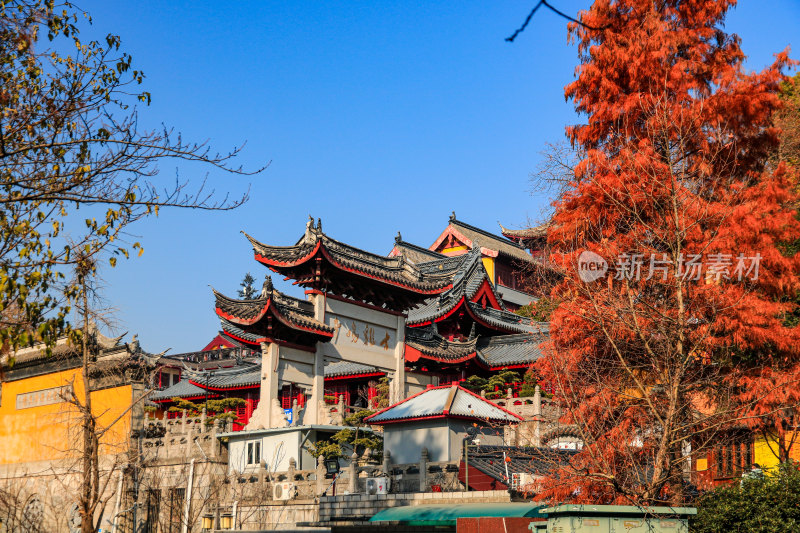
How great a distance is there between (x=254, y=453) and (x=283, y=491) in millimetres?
3324

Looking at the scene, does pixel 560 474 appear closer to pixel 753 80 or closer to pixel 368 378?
pixel 753 80

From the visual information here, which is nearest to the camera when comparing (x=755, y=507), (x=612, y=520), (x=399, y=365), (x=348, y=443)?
(x=612, y=520)

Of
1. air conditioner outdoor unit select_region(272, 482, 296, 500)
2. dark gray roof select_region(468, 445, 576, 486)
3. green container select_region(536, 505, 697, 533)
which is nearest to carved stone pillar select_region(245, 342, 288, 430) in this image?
air conditioner outdoor unit select_region(272, 482, 296, 500)

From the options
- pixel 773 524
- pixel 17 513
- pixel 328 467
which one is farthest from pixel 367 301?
pixel 773 524

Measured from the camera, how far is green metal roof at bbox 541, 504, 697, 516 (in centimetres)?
852

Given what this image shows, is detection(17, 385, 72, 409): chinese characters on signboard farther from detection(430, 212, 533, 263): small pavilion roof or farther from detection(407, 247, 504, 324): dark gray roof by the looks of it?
detection(430, 212, 533, 263): small pavilion roof

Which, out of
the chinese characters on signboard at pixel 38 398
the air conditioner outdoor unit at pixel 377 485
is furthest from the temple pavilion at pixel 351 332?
the chinese characters on signboard at pixel 38 398

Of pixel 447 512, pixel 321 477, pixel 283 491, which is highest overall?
pixel 321 477

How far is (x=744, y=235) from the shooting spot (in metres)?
14.5

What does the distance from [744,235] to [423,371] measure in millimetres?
16767

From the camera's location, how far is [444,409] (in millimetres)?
17828

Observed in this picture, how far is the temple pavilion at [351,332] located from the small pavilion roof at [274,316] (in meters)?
0.03

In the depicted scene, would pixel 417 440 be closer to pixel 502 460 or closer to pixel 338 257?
pixel 502 460

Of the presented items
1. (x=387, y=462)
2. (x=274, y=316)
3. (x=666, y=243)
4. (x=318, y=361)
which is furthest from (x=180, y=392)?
(x=666, y=243)
